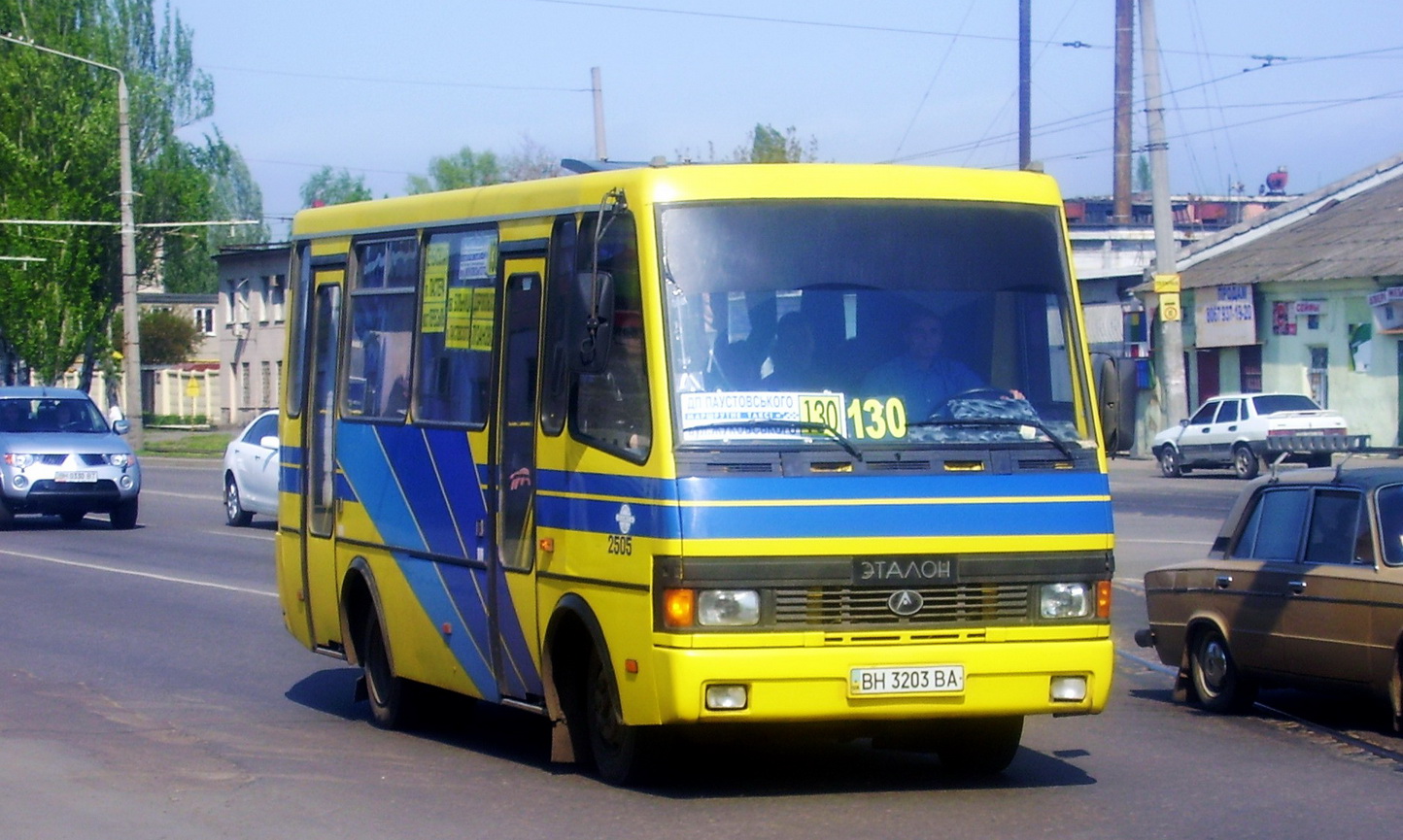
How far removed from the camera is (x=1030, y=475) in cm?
784

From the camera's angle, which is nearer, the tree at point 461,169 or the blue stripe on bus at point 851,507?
Result: the blue stripe on bus at point 851,507

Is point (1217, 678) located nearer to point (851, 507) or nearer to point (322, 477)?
point (851, 507)

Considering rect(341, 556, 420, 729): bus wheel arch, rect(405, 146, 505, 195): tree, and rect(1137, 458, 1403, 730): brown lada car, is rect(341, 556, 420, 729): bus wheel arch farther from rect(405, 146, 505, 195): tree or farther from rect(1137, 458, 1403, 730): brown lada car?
rect(405, 146, 505, 195): tree

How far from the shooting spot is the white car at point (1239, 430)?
38.0 metres

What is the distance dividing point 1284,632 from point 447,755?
452cm

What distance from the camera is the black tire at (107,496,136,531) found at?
25.9 meters

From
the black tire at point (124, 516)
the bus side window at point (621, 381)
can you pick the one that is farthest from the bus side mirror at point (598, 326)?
the black tire at point (124, 516)

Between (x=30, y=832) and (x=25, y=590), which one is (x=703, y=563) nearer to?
(x=30, y=832)

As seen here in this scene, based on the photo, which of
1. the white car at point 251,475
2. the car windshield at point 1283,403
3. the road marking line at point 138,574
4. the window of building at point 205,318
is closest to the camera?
the road marking line at point 138,574

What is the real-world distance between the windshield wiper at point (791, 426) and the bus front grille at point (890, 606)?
0.56m

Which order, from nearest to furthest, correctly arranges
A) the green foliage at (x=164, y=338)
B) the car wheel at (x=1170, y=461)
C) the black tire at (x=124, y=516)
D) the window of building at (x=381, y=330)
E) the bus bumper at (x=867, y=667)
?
the bus bumper at (x=867, y=667)
the window of building at (x=381, y=330)
the black tire at (x=124, y=516)
the car wheel at (x=1170, y=461)
the green foliage at (x=164, y=338)

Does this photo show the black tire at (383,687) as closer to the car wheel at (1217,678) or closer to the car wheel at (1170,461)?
the car wheel at (1217,678)

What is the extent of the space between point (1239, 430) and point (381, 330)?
102 feet

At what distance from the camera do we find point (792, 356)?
7781mm
